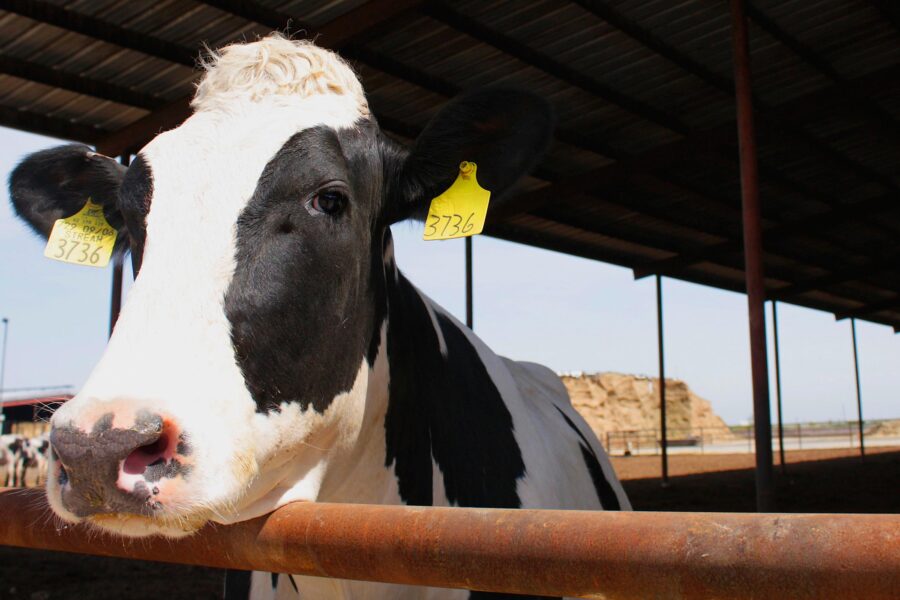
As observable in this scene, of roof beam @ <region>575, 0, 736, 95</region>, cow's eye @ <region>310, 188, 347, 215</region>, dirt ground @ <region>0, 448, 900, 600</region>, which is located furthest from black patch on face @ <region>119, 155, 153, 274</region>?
roof beam @ <region>575, 0, 736, 95</region>

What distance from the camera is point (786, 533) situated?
0.84 meters

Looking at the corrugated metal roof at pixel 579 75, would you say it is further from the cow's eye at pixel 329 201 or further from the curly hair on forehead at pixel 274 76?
the cow's eye at pixel 329 201

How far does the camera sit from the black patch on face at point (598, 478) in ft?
11.2

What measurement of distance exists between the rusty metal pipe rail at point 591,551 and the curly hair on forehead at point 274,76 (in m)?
1.07

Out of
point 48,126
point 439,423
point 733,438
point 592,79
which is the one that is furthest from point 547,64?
point 733,438

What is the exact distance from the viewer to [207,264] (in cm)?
157

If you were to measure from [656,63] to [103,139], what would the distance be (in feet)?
18.7

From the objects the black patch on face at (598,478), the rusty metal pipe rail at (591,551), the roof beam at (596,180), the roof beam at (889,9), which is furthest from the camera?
the roof beam at (596,180)

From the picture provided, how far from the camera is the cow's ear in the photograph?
7.17 ft

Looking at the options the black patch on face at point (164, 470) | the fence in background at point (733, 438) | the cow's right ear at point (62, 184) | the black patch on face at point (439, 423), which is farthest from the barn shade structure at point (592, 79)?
the fence in background at point (733, 438)

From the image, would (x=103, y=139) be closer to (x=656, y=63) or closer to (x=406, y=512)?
(x=656, y=63)

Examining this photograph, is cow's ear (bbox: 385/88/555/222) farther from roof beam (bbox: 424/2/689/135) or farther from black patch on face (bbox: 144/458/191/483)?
roof beam (bbox: 424/2/689/135)

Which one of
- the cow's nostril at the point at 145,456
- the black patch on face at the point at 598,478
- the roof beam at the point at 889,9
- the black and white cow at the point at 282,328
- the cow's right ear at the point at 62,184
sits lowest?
the black patch on face at the point at 598,478

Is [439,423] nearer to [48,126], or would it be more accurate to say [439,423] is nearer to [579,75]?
[579,75]
